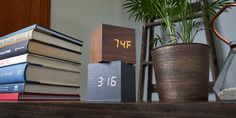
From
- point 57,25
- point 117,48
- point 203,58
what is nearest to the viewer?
point 203,58

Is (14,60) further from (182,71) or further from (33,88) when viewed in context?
(182,71)

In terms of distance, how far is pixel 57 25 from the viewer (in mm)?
1475

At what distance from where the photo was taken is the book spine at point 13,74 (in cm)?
74

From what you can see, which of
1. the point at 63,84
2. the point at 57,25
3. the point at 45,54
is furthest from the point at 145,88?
the point at 45,54

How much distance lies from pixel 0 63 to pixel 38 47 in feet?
0.64

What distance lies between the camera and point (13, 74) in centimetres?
78

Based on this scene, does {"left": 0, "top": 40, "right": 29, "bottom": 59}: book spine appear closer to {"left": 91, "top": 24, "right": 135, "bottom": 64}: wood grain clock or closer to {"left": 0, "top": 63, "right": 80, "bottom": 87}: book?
{"left": 0, "top": 63, "right": 80, "bottom": 87}: book

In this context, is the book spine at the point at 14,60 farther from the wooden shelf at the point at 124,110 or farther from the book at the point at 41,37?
the wooden shelf at the point at 124,110

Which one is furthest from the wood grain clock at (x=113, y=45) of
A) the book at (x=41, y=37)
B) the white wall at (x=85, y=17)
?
the white wall at (x=85, y=17)

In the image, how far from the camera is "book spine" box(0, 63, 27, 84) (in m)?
0.74

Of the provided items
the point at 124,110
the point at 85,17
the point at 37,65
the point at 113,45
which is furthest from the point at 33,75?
the point at 85,17

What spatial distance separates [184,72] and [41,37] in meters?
0.49

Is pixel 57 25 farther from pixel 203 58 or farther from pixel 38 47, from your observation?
pixel 203 58

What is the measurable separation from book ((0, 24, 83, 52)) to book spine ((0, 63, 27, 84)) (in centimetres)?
9
